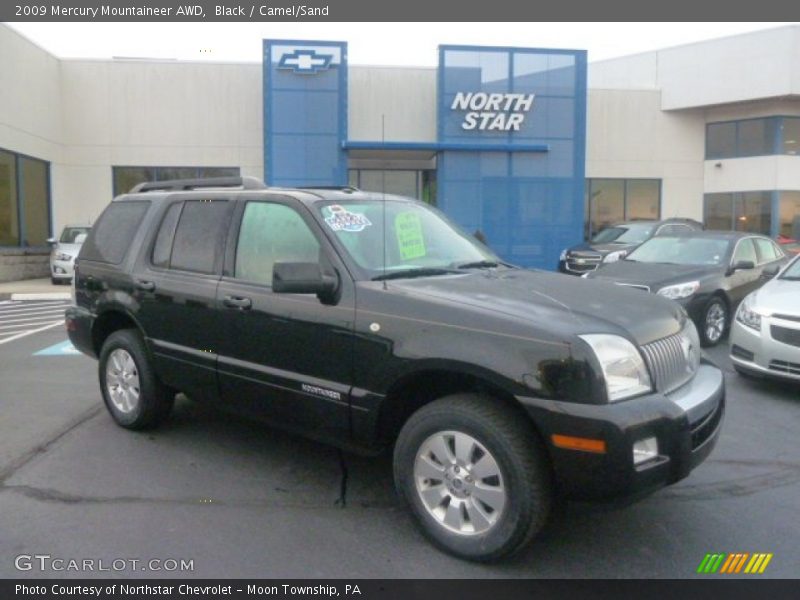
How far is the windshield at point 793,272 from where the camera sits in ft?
25.4

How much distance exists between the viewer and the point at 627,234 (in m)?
17.4

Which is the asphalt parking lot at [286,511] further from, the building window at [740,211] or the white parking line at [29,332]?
the building window at [740,211]

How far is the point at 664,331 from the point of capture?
3.81 m

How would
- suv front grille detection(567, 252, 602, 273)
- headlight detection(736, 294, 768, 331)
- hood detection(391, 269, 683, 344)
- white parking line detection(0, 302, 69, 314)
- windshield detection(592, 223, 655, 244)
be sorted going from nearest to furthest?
1. hood detection(391, 269, 683, 344)
2. headlight detection(736, 294, 768, 331)
3. white parking line detection(0, 302, 69, 314)
4. suv front grille detection(567, 252, 602, 273)
5. windshield detection(592, 223, 655, 244)

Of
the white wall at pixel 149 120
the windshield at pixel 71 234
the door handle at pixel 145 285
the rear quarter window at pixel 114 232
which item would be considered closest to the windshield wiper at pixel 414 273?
the door handle at pixel 145 285

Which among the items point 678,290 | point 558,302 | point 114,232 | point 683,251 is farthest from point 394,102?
point 558,302

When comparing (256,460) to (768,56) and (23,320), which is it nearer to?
(23,320)

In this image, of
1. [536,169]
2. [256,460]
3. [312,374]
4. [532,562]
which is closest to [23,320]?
[256,460]

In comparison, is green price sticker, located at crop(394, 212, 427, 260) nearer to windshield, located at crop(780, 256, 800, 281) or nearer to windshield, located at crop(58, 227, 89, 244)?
windshield, located at crop(780, 256, 800, 281)

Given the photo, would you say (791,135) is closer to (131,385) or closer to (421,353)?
(131,385)

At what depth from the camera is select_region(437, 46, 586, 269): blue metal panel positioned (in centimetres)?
2211

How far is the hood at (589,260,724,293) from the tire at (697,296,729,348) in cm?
38

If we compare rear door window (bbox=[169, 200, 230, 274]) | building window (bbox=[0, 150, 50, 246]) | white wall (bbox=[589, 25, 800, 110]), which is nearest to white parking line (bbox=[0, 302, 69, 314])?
building window (bbox=[0, 150, 50, 246])

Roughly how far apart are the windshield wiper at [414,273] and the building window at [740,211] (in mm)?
23347
